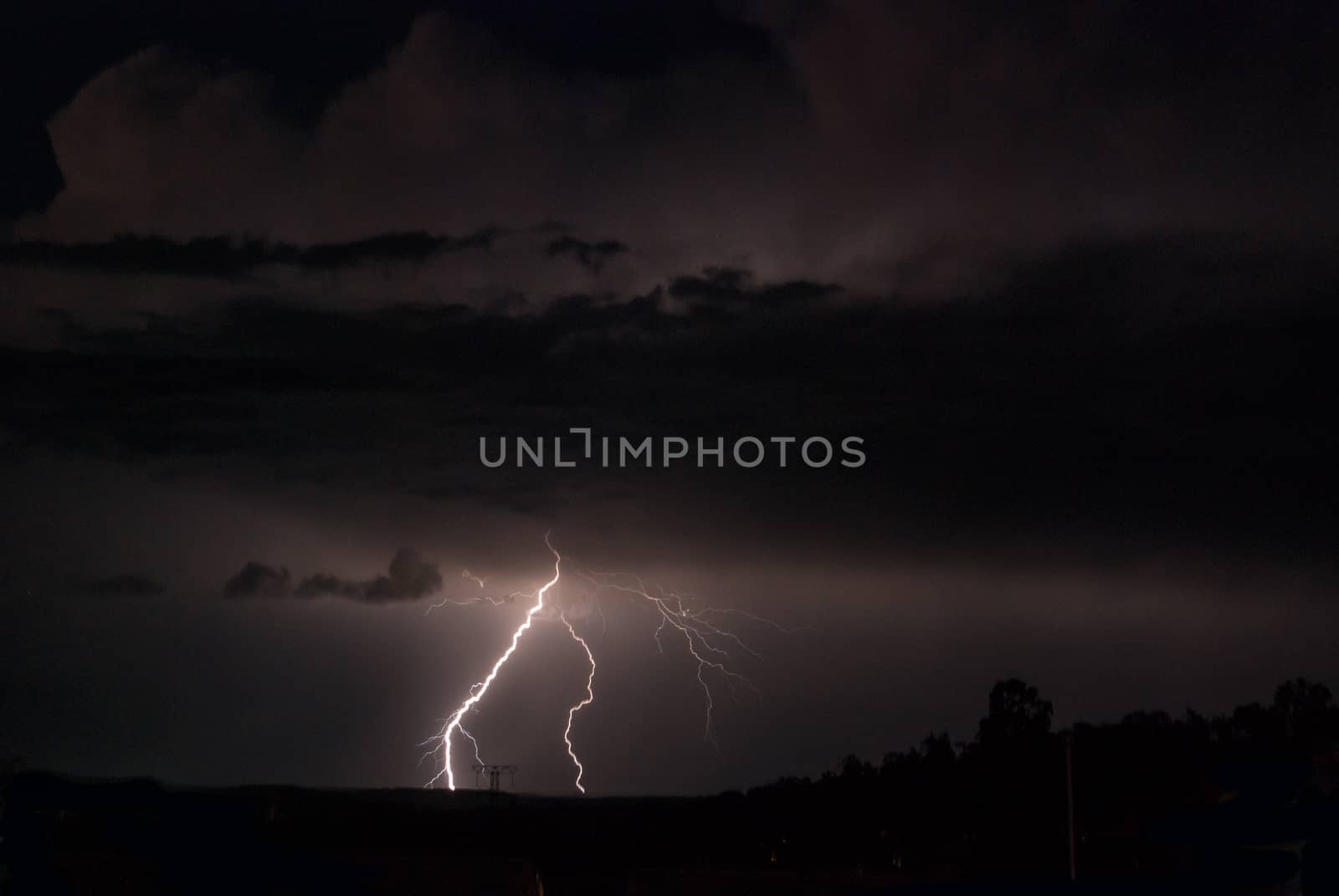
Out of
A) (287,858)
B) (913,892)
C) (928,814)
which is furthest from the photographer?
(928,814)

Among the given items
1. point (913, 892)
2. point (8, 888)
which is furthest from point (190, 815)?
point (913, 892)

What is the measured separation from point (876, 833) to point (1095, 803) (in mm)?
11524

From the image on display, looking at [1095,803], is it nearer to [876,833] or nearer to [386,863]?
[876,833]

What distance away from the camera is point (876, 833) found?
2251 inches

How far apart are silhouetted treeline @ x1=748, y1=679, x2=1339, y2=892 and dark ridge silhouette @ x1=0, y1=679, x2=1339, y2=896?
0.10m

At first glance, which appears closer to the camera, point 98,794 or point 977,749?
point 98,794

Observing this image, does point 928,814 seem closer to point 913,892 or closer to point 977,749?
point 977,749

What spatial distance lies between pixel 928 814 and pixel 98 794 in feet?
114

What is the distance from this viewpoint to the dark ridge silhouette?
28125mm

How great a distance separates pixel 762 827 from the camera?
69.9 m

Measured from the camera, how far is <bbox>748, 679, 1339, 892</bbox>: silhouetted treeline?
31438 mm

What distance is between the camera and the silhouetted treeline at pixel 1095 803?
31.4 m

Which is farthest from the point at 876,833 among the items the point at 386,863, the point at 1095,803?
the point at 386,863

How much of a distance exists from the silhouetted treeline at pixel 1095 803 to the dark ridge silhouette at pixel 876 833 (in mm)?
105
